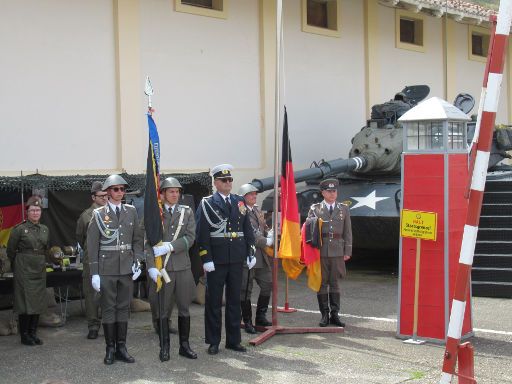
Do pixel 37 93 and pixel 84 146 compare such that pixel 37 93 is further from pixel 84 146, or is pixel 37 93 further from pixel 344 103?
pixel 344 103

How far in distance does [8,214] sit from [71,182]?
1.13 meters

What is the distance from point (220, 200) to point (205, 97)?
22.3 feet

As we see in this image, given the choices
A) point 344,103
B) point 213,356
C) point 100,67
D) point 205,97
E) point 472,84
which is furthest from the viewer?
point 472,84

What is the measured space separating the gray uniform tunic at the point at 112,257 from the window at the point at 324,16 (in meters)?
10.1

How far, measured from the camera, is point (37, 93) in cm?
1206

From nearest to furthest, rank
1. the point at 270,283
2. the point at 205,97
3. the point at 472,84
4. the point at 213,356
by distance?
1. the point at 213,356
2. the point at 270,283
3. the point at 205,97
4. the point at 472,84

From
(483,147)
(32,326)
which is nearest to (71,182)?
(32,326)

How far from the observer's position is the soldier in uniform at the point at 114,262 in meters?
7.49

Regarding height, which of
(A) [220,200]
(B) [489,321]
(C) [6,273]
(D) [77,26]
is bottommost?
(B) [489,321]

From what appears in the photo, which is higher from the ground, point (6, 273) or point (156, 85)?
point (156, 85)

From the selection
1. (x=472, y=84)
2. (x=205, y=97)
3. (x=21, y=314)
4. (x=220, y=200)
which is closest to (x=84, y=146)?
(x=205, y=97)

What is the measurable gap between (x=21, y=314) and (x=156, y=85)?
6009 mm

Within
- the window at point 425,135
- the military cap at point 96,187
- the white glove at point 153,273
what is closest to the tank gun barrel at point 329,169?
the military cap at point 96,187

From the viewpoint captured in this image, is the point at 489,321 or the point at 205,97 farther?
the point at 205,97
